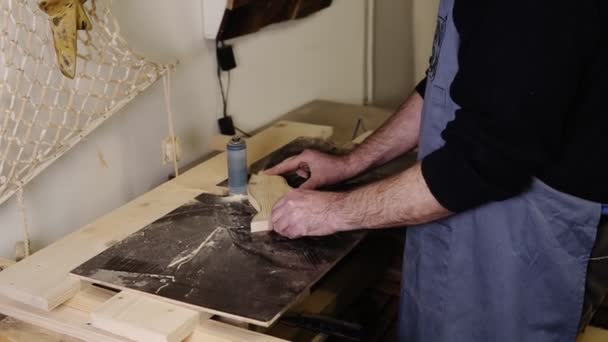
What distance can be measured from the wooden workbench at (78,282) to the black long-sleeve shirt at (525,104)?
377 millimetres

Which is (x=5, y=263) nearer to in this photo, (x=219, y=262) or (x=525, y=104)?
(x=219, y=262)

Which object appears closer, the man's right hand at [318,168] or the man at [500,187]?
the man at [500,187]

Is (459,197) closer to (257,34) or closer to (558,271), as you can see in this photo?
(558,271)

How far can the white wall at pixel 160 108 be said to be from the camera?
4.28 ft

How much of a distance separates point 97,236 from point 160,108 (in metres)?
0.42

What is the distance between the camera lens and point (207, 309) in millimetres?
922

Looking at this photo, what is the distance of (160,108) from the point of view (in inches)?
60.1

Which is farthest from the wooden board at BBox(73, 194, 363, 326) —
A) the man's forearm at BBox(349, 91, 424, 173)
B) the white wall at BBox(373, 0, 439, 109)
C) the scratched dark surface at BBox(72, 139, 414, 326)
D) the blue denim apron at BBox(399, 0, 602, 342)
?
the white wall at BBox(373, 0, 439, 109)

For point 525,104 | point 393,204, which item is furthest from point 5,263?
point 525,104

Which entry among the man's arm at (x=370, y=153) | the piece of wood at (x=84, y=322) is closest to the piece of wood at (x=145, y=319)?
the piece of wood at (x=84, y=322)

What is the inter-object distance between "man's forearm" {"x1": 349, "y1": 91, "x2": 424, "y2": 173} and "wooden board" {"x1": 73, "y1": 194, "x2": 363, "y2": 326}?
266mm

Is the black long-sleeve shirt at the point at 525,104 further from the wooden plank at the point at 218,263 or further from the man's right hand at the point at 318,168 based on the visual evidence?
the man's right hand at the point at 318,168

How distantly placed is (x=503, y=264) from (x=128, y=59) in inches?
30.6

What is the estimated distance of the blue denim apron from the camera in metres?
0.98
